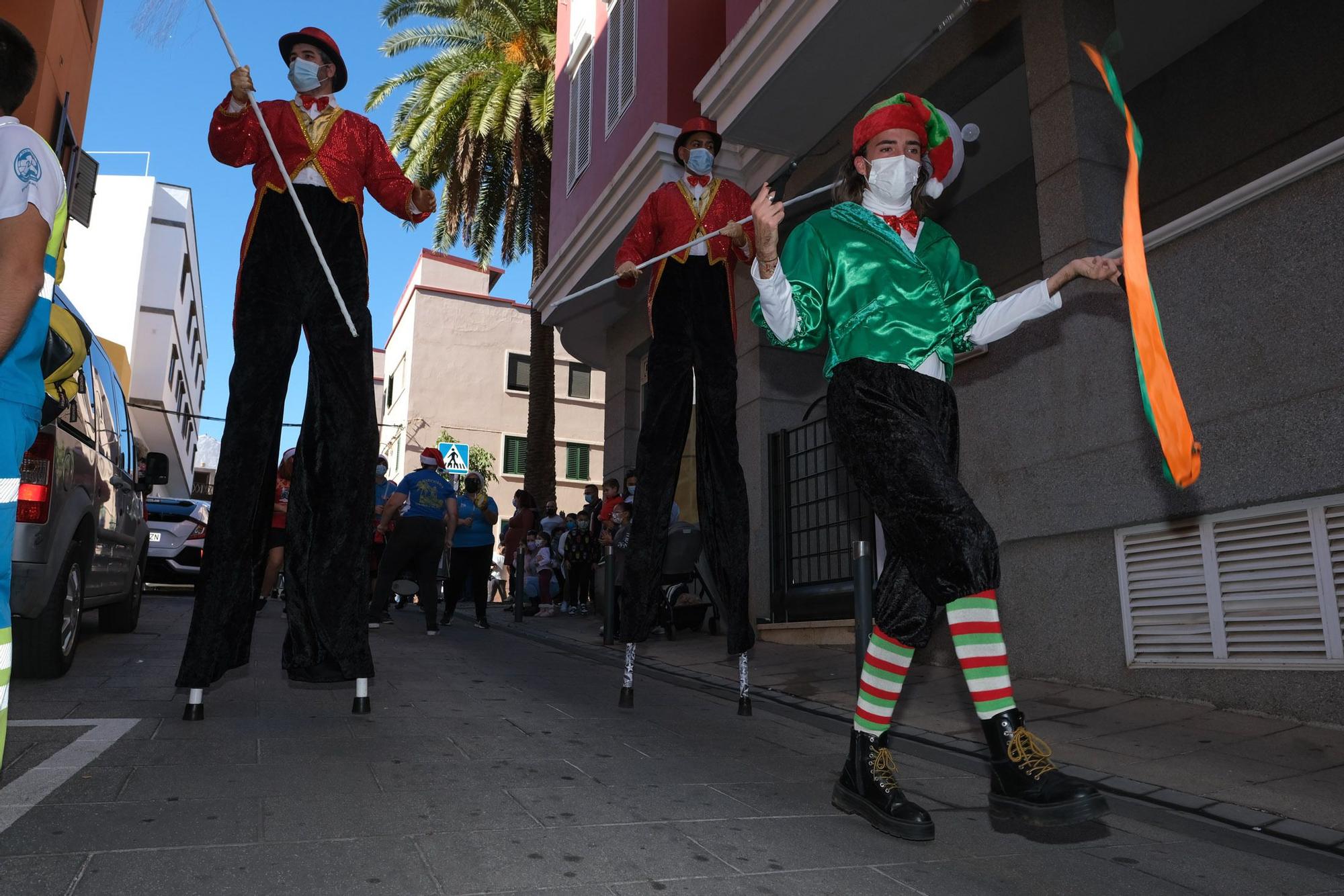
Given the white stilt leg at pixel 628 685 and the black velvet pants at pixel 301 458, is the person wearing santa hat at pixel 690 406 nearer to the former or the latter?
the white stilt leg at pixel 628 685

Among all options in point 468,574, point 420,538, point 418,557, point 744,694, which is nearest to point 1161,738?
point 744,694

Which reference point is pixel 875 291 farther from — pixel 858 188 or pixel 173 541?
pixel 173 541

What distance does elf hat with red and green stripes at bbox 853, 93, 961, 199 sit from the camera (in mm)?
3225

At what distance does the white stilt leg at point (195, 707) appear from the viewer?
150 inches

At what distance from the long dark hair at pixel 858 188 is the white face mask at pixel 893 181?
0.07 m

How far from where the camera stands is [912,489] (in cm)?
285

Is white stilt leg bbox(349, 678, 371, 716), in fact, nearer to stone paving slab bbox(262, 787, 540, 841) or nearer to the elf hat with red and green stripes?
stone paving slab bbox(262, 787, 540, 841)

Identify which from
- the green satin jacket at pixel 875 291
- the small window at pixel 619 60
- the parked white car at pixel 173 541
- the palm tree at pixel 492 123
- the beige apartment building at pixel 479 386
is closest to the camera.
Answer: the green satin jacket at pixel 875 291

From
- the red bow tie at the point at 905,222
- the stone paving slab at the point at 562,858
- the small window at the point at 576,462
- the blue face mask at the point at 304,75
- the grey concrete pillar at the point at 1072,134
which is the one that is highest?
the small window at the point at 576,462

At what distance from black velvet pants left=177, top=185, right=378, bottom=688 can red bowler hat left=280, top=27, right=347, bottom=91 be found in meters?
0.59

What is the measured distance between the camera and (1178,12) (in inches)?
320

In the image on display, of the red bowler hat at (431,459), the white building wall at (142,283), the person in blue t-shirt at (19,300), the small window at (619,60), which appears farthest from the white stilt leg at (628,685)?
the white building wall at (142,283)

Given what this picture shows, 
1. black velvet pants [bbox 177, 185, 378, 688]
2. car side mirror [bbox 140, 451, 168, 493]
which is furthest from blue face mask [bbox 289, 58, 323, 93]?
car side mirror [bbox 140, 451, 168, 493]

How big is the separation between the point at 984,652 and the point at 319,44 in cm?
362
